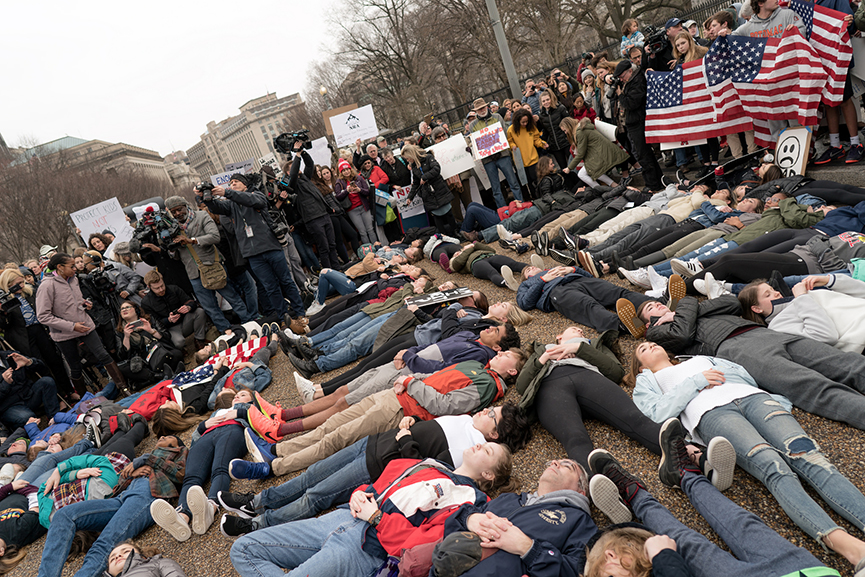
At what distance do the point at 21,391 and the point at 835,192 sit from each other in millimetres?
11323

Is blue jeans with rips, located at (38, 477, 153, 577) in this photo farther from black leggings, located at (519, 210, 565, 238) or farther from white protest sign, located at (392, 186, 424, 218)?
white protest sign, located at (392, 186, 424, 218)

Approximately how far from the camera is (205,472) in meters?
4.43

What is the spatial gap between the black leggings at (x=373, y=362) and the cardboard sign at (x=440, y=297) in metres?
0.69

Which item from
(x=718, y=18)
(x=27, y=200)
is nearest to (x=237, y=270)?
(x=718, y=18)

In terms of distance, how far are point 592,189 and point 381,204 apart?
4.67 m

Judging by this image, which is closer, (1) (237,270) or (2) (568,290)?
(2) (568,290)

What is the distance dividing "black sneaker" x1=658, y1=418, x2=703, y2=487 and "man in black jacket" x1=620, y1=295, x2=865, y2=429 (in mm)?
856

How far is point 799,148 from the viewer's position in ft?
20.3

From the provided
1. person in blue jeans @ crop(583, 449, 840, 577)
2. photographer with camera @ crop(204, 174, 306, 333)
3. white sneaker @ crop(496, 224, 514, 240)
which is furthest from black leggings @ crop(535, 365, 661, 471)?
white sneaker @ crop(496, 224, 514, 240)

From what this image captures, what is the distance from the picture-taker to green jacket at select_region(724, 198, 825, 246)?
4836 mm

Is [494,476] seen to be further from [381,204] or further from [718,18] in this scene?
[381,204]

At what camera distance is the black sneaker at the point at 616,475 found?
2.69 metres

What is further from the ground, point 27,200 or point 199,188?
point 27,200

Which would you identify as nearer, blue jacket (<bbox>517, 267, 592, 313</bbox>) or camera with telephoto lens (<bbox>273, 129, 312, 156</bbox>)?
blue jacket (<bbox>517, 267, 592, 313</bbox>)
